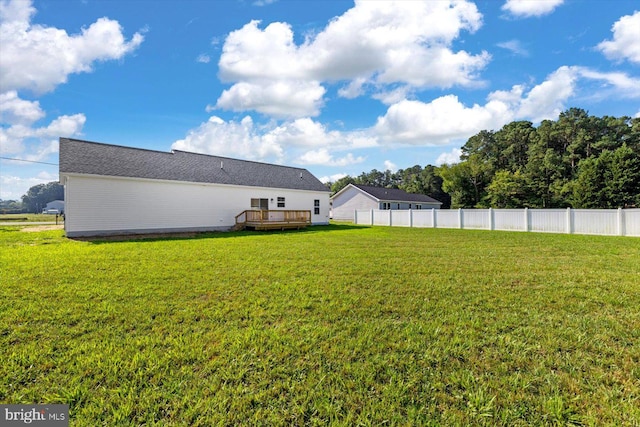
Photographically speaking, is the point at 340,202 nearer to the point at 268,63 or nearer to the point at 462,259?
the point at 268,63

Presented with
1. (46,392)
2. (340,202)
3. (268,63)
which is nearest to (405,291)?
(46,392)

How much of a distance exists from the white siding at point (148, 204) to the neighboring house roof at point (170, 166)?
42cm

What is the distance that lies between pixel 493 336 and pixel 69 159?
1716 centimetres

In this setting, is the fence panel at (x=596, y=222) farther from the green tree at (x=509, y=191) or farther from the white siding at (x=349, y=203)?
the green tree at (x=509, y=191)

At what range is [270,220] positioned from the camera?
17.3 m

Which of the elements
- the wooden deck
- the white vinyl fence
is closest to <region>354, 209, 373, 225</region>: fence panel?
the white vinyl fence

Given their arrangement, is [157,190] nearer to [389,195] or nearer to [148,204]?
[148,204]

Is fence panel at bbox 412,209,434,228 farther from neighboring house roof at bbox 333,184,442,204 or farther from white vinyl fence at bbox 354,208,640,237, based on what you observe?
neighboring house roof at bbox 333,184,442,204

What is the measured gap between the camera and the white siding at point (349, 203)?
33125mm

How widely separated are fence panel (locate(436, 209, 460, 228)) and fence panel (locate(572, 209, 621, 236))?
5461mm

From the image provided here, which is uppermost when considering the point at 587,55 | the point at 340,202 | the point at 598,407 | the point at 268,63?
the point at 587,55

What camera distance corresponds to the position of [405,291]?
4.50 meters

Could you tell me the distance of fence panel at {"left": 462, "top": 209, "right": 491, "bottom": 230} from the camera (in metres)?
16.4

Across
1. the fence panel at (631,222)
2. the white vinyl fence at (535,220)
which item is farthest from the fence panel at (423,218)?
the fence panel at (631,222)
